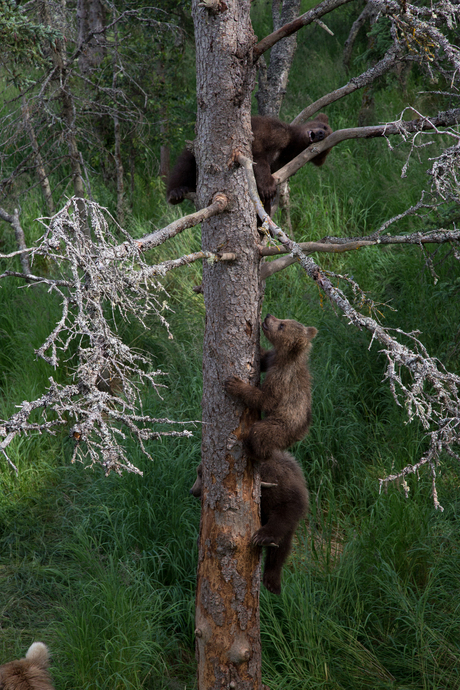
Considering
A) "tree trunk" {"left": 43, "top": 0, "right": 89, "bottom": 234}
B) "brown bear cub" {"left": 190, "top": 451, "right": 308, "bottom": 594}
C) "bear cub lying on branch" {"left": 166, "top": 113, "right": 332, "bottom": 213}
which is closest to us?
"brown bear cub" {"left": 190, "top": 451, "right": 308, "bottom": 594}

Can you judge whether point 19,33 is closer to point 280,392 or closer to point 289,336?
point 289,336

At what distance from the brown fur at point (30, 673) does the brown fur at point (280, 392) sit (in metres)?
1.55

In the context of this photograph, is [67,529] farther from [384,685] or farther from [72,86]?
[72,86]

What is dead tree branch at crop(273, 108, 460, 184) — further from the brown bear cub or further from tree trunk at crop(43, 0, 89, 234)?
tree trunk at crop(43, 0, 89, 234)

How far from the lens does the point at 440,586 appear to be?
159 inches

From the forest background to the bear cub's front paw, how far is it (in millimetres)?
1115

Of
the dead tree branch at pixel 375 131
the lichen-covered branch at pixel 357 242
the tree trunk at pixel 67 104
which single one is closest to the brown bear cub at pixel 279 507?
the lichen-covered branch at pixel 357 242

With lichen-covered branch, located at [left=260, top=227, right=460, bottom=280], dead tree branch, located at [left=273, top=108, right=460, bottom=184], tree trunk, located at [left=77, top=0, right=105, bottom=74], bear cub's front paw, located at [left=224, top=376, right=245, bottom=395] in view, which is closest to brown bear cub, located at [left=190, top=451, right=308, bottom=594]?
bear cub's front paw, located at [left=224, top=376, right=245, bottom=395]

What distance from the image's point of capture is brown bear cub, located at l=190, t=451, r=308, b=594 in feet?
11.1

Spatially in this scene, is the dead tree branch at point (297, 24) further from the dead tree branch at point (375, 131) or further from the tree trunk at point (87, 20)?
the tree trunk at point (87, 20)

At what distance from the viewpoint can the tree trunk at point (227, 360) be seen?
9.34ft

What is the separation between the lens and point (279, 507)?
3482 mm

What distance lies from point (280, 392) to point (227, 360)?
356 millimetres

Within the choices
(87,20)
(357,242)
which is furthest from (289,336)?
(87,20)
